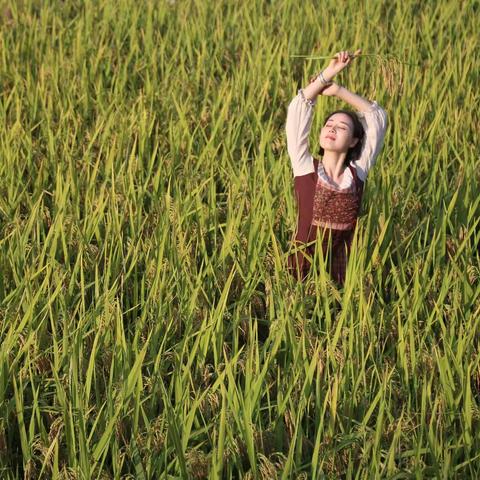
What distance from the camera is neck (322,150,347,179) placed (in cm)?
281

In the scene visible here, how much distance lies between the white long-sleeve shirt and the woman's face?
0.06 metres

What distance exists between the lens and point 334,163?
2.83 m

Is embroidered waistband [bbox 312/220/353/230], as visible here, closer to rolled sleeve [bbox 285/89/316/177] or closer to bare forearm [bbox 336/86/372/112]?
rolled sleeve [bbox 285/89/316/177]

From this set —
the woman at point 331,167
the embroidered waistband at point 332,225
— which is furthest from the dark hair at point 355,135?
the embroidered waistband at point 332,225

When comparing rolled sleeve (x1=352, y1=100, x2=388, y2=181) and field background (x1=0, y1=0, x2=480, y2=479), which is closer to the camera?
field background (x1=0, y1=0, x2=480, y2=479)

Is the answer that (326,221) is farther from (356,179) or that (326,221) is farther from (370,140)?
(370,140)

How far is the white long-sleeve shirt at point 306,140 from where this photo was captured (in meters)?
2.80

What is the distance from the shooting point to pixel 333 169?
2.83 metres

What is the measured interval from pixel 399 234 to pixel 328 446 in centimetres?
107

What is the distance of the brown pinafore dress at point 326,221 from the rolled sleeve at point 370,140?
0.03 m

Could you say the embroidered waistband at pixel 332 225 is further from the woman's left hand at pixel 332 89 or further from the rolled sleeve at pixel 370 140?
the woman's left hand at pixel 332 89

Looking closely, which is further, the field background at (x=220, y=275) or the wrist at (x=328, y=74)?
the wrist at (x=328, y=74)

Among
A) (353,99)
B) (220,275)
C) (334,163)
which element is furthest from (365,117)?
(220,275)

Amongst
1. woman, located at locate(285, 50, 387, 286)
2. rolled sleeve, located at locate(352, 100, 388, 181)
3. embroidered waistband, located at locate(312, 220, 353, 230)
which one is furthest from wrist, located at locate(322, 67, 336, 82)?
embroidered waistband, located at locate(312, 220, 353, 230)
